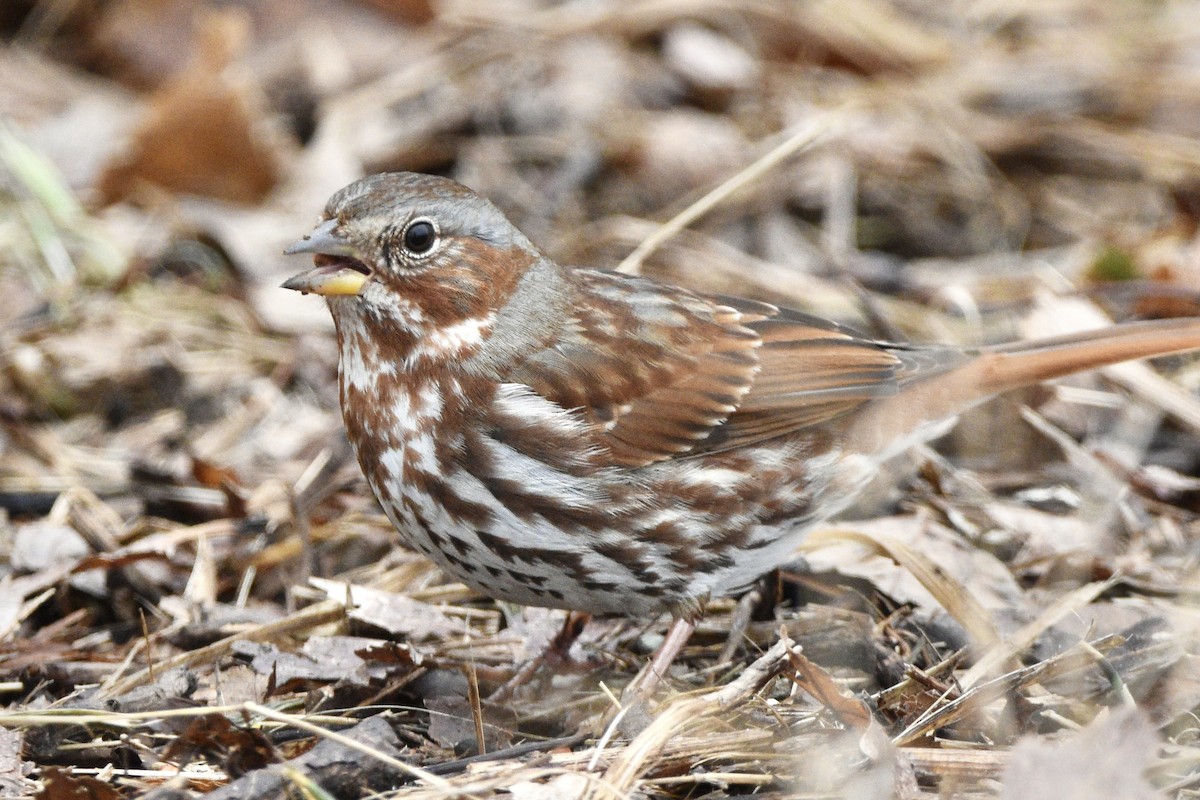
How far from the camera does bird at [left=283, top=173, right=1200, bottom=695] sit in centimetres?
342

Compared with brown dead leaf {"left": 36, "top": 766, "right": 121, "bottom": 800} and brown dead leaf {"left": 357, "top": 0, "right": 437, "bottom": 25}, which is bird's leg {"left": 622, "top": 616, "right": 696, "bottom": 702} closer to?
brown dead leaf {"left": 36, "top": 766, "right": 121, "bottom": 800}

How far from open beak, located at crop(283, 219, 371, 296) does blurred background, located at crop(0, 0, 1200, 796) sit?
972 mm

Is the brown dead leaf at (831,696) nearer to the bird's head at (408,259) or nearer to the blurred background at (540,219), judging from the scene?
the blurred background at (540,219)

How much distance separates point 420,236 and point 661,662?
127 centimetres

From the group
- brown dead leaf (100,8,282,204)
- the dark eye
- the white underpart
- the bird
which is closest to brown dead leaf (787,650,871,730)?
the bird

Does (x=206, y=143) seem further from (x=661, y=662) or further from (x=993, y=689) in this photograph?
(x=993, y=689)

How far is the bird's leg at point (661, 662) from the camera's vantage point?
11.4 ft

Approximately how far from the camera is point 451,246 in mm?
3562

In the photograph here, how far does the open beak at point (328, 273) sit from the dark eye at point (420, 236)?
13cm

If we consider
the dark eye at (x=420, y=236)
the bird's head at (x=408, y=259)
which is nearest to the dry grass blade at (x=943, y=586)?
the bird's head at (x=408, y=259)

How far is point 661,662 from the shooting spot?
358 centimetres

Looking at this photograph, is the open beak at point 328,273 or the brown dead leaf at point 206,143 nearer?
the open beak at point 328,273

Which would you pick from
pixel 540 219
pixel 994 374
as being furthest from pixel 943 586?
pixel 540 219

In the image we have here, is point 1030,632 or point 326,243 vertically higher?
point 326,243
